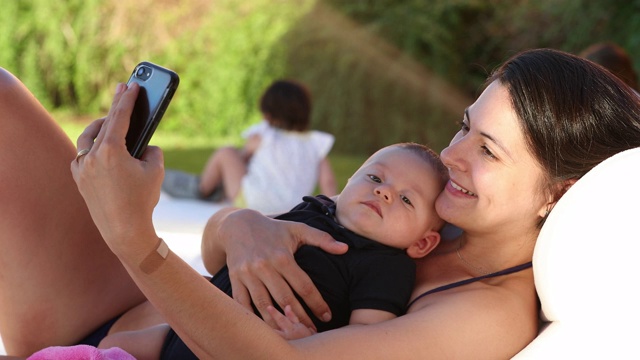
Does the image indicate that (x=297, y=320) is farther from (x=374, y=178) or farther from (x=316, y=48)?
(x=316, y=48)

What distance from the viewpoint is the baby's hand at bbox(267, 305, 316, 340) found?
1802 mm

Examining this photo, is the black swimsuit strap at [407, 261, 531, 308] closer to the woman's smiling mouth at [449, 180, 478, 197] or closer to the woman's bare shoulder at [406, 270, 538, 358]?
the woman's bare shoulder at [406, 270, 538, 358]

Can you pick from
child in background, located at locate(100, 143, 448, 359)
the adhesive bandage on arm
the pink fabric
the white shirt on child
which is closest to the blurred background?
the white shirt on child

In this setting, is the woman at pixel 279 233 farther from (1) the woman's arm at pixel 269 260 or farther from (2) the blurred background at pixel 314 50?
(2) the blurred background at pixel 314 50

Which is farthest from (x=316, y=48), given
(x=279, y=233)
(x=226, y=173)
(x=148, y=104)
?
(x=148, y=104)

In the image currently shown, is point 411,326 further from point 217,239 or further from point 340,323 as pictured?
point 217,239

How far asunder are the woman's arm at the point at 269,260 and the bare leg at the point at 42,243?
0.42 metres

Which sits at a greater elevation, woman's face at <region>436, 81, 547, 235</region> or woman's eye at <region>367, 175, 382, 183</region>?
woman's face at <region>436, 81, 547, 235</region>

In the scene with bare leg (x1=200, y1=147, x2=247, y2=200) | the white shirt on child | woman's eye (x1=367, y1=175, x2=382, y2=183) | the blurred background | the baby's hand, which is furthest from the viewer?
the blurred background

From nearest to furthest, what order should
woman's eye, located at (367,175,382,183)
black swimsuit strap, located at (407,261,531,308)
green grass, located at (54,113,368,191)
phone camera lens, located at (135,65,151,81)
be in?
phone camera lens, located at (135,65,151,81) → black swimsuit strap, located at (407,261,531,308) → woman's eye, located at (367,175,382,183) → green grass, located at (54,113,368,191)

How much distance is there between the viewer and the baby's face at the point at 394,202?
2094mm

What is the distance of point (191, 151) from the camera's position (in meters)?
10.6

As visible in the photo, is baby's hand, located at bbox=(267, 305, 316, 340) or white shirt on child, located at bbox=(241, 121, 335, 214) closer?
baby's hand, located at bbox=(267, 305, 316, 340)

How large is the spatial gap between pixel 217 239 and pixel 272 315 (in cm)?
40
